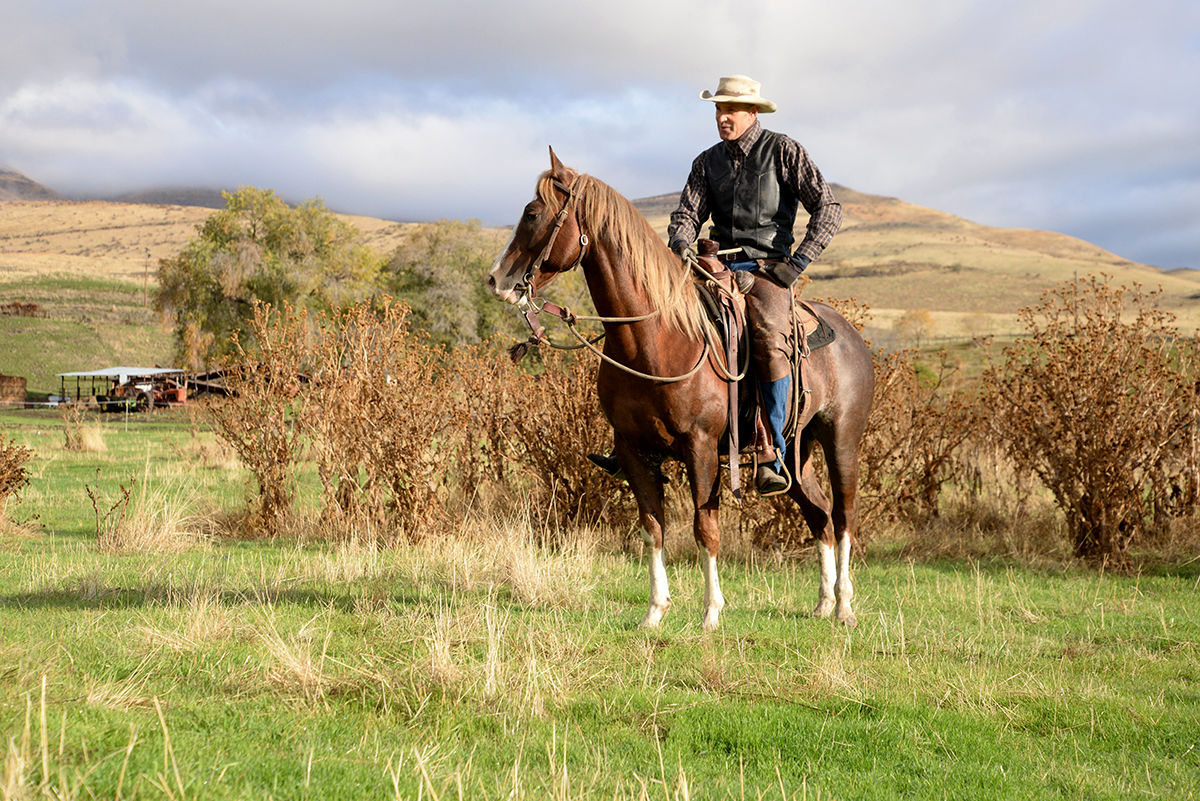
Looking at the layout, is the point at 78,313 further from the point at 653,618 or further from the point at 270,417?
the point at 653,618

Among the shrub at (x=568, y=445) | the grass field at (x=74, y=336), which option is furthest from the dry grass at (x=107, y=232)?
the shrub at (x=568, y=445)

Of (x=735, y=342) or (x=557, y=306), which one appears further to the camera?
(x=735, y=342)

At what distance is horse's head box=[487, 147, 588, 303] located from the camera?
16.9 ft

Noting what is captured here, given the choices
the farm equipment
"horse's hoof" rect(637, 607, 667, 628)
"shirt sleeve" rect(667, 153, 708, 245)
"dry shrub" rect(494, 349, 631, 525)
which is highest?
"shirt sleeve" rect(667, 153, 708, 245)

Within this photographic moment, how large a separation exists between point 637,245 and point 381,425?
14.0ft

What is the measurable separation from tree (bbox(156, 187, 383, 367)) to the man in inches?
1177

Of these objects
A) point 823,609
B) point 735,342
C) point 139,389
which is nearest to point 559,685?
point 735,342

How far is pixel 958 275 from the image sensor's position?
131 m

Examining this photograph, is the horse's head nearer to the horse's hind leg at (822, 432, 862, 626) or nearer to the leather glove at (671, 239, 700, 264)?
the leather glove at (671, 239, 700, 264)

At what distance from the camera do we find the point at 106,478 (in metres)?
13.8

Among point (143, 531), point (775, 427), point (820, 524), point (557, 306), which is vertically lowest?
point (143, 531)

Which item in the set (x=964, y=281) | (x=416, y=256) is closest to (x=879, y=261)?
(x=964, y=281)

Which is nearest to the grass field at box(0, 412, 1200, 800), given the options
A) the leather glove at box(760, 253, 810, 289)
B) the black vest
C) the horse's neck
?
the horse's neck

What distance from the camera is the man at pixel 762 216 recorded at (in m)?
5.91
